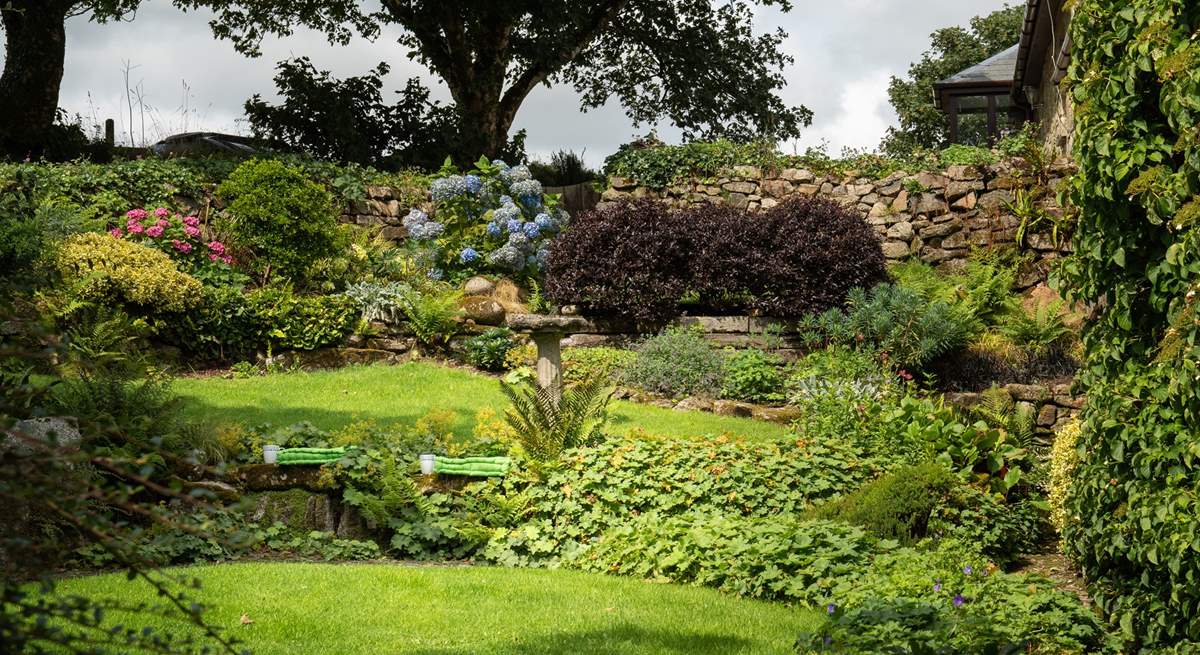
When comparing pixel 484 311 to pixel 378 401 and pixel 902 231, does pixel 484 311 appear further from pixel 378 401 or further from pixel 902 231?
pixel 902 231

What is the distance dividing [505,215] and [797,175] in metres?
4.58

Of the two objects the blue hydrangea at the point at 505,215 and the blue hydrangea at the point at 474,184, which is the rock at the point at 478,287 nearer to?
the blue hydrangea at the point at 505,215

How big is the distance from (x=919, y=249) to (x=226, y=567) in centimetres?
1236

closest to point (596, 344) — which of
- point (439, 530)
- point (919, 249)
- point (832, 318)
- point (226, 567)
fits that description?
point (832, 318)

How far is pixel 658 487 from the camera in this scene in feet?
26.7

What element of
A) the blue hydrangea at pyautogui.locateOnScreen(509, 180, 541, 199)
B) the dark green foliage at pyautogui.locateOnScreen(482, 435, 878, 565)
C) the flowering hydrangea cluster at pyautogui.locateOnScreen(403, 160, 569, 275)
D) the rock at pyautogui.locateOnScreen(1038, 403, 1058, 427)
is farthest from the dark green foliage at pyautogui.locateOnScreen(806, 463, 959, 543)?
the blue hydrangea at pyautogui.locateOnScreen(509, 180, 541, 199)

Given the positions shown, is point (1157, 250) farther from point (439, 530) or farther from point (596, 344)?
point (596, 344)

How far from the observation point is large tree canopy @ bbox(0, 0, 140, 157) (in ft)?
64.1

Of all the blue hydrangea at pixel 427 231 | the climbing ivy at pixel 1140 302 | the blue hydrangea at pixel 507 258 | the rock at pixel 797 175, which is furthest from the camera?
the rock at pixel 797 175

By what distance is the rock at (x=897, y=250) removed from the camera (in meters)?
17.1

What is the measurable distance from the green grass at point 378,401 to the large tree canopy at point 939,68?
22543 mm

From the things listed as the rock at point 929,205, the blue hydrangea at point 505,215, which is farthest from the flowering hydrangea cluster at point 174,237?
the rock at point 929,205

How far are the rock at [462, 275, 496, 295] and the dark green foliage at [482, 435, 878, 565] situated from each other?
7.71 m

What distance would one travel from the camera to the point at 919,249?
1712 cm
